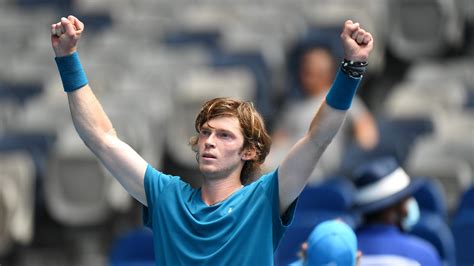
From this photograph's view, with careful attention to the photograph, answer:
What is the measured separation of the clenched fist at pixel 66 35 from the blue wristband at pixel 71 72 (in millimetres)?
13

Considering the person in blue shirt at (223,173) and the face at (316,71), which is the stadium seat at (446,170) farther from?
the person in blue shirt at (223,173)

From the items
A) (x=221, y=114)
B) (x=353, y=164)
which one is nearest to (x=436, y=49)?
(x=353, y=164)

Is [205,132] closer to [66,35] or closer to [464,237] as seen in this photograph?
[66,35]

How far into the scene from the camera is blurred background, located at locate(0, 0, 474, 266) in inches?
263

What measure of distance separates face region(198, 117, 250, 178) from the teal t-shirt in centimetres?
6

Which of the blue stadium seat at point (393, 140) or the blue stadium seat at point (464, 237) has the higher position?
the blue stadium seat at point (464, 237)

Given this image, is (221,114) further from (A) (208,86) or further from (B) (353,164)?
(A) (208,86)

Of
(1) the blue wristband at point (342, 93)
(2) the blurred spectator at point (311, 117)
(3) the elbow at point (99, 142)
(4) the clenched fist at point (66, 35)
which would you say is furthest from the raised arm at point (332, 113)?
(2) the blurred spectator at point (311, 117)

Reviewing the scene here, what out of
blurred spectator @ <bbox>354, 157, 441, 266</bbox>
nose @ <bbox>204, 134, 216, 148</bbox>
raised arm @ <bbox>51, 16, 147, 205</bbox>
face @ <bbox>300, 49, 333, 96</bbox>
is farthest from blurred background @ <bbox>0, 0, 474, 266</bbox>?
nose @ <bbox>204, 134, 216, 148</bbox>

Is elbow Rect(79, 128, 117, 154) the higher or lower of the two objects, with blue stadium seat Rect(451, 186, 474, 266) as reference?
higher

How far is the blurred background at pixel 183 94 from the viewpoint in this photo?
263 inches

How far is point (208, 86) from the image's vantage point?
7.70 metres

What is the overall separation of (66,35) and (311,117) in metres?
3.67

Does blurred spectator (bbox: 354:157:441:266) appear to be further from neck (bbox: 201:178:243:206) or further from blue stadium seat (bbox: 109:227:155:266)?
neck (bbox: 201:178:243:206)
